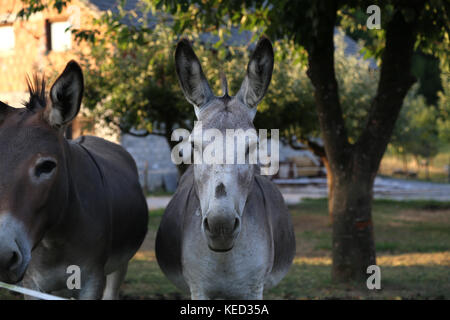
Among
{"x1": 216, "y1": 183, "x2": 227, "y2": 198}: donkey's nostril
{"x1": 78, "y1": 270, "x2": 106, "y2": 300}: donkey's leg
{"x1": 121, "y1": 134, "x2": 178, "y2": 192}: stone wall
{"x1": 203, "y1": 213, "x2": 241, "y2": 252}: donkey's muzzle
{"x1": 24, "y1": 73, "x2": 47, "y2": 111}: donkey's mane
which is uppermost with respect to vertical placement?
{"x1": 24, "y1": 73, "x2": 47, "y2": 111}: donkey's mane

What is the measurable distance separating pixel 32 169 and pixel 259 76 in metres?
1.61

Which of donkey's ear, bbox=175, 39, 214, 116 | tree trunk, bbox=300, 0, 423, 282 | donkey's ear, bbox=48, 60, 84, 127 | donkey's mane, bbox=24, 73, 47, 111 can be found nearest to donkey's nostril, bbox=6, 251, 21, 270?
donkey's ear, bbox=48, 60, 84, 127

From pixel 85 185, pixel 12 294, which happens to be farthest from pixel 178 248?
pixel 12 294

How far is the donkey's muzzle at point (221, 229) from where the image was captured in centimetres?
275

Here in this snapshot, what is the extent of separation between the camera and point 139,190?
4863 mm

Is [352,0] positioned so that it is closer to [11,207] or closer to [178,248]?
[178,248]

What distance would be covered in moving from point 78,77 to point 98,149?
1.88m

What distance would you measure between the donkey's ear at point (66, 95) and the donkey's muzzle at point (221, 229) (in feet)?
3.83

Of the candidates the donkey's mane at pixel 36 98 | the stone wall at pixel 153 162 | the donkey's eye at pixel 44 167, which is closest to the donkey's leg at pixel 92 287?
the donkey's eye at pixel 44 167

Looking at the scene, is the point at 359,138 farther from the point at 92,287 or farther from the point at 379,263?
the point at 92,287

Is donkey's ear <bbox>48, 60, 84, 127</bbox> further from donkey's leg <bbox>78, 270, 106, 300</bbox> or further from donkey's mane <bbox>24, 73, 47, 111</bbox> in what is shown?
donkey's leg <bbox>78, 270, 106, 300</bbox>

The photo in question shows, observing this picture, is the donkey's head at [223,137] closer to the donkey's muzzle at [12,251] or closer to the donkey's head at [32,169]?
the donkey's head at [32,169]

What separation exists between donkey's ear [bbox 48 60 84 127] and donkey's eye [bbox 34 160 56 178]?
278 millimetres

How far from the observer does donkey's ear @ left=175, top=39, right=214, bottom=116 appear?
342cm
